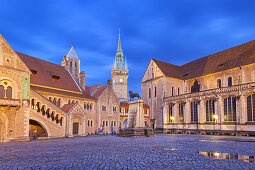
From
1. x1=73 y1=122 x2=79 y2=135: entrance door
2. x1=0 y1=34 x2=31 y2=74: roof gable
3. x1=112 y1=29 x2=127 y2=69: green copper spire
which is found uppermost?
x1=112 y1=29 x2=127 y2=69: green copper spire

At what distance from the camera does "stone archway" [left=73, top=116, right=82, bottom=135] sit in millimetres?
34031

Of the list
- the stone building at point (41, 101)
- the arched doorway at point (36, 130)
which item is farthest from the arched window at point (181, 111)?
the arched doorway at point (36, 130)

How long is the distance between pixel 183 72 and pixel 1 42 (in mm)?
42385

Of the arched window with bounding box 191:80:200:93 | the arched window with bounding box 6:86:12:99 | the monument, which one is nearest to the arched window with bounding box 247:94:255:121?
the arched window with bounding box 191:80:200:93

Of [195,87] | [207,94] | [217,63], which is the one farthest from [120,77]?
[207,94]

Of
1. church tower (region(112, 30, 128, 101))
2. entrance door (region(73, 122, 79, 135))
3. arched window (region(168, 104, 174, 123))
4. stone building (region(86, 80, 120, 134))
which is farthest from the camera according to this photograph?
church tower (region(112, 30, 128, 101))

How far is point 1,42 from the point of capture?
23.1m

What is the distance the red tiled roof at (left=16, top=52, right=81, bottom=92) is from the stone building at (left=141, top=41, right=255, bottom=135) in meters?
20.9

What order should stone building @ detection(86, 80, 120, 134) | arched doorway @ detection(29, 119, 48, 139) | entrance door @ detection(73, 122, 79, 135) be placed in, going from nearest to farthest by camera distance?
arched doorway @ detection(29, 119, 48, 139) < entrance door @ detection(73, 122, 79, 135) < stone building @ detection(86, 80, 120, 134)

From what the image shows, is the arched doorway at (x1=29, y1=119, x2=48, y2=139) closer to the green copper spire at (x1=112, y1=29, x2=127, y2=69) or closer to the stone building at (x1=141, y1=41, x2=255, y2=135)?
the stone building at (x1=141, y1=41, x2=255, y2=135)

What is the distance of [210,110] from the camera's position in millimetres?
38375

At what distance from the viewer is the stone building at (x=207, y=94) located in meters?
32.9

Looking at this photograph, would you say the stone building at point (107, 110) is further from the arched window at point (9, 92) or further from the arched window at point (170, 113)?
the arched window at point (9, 92)

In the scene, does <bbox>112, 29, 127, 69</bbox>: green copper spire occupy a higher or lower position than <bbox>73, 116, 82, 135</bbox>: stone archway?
higher
